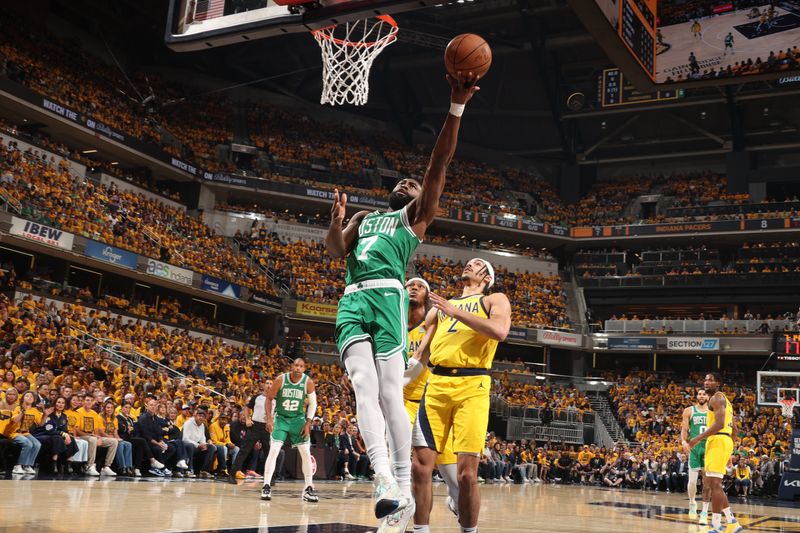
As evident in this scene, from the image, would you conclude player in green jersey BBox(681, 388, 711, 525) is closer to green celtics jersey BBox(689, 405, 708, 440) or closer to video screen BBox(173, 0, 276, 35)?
green celtics jersey BBox(689, 405, 708, 440)

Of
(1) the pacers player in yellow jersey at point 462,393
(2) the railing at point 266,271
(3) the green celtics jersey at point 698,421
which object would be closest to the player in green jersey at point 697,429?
(3) the green celtics jersey at point 698,421

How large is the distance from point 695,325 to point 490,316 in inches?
1359

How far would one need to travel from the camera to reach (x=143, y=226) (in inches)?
1198

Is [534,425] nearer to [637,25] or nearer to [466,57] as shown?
[637,25]

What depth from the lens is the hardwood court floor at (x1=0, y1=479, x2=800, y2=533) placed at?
6.24 metres

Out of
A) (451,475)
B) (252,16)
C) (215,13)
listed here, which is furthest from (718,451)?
(215,13)

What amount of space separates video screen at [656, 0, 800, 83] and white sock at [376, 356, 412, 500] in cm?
907

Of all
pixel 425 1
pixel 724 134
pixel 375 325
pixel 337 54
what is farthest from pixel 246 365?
pixel 724 134

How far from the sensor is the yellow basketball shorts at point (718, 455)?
986 cm

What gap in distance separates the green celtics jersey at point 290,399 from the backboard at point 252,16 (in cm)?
471

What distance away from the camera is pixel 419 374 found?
6.72m

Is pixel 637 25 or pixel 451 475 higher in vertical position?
pixel 637 25

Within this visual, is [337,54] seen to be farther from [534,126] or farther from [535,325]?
[534,126]

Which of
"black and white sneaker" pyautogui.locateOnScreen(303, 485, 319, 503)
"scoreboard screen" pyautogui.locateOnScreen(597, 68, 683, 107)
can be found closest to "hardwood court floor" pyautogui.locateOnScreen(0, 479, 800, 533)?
"black and white sneaker" pyautogui.locateOnScreen(303, 485, 319, 503)
